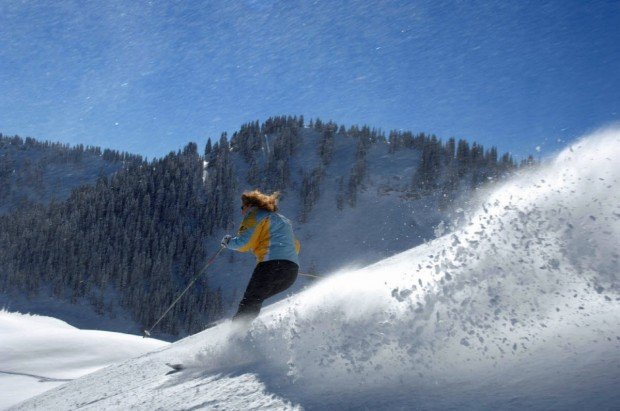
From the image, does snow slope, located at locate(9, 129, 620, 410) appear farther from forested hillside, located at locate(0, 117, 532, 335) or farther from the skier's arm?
forested hillside, located at locate(0, 117, 532, 335)

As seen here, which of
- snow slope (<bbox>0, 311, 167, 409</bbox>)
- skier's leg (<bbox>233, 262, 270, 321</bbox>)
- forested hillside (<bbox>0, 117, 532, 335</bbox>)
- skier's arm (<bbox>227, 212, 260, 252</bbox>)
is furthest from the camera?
forested hillside (<bbox>0, 117, 532, 335</bbox>)

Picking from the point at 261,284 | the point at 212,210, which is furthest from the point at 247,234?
the point at 212,210

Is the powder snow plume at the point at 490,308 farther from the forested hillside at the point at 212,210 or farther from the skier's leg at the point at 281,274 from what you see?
the forested hillside at the point at 212,210

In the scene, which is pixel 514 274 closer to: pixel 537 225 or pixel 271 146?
pixel 537 225

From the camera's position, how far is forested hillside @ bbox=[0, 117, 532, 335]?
84.6m

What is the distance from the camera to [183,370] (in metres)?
6.18

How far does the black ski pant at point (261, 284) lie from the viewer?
6.73m

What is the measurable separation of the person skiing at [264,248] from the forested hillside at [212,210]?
244ft

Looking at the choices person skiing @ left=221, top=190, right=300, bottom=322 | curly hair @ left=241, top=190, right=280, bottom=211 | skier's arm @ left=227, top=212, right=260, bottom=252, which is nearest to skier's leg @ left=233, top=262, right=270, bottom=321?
person skiing @ left=221, top=190, right=300, bottom=322

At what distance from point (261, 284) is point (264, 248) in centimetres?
52

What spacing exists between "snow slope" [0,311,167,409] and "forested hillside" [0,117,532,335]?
65542 mm

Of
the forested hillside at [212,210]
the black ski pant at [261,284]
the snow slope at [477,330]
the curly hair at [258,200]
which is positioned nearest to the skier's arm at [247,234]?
the curly hair at [258,200]

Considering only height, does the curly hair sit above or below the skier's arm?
above

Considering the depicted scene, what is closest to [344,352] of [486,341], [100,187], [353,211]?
[486,341]
